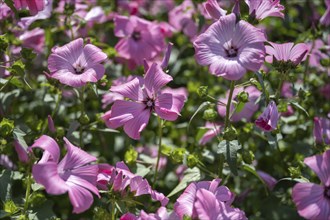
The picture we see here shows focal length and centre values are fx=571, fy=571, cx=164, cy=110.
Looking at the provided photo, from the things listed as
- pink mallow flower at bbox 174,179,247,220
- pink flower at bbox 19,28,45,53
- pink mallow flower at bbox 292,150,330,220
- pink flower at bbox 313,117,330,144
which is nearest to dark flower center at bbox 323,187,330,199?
pink mallow flower at bbox 292,150,330,220

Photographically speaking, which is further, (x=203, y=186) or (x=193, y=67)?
(x=193, y=67)

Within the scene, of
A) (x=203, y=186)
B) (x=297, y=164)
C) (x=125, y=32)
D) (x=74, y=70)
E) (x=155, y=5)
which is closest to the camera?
(x=203, y=186)

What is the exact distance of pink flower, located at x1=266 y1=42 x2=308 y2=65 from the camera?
163 cm

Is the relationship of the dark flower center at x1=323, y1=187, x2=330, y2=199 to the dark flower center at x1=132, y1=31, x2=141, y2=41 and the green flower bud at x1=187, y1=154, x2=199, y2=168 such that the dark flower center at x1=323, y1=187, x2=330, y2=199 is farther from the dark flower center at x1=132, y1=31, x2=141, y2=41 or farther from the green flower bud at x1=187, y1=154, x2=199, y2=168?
the dark flower center at x1=132, y1=31, x2=141, y2=41

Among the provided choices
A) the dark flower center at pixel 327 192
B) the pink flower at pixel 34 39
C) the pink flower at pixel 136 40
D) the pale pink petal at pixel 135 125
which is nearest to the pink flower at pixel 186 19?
the pink flower at pixel 136 40

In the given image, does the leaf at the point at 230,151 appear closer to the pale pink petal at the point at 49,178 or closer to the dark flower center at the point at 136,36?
the pale pink petal at the point at 49,178

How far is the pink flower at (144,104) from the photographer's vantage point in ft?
5.36

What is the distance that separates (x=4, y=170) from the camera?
176cm

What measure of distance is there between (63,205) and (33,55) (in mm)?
673

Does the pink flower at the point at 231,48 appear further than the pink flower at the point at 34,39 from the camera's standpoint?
No

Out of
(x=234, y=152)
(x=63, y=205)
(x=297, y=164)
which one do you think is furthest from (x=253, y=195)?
(x=63, y=205)

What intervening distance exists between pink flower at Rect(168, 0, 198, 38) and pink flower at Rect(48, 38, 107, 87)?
0.82m

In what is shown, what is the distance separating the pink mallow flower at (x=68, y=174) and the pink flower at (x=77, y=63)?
0.77 feet

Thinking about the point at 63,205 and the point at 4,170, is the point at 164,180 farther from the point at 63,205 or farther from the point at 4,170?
the point at 4,170
